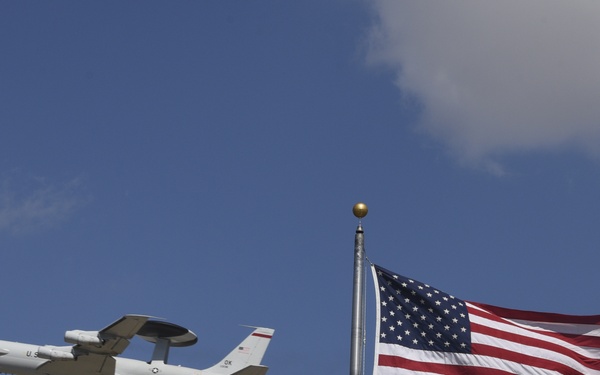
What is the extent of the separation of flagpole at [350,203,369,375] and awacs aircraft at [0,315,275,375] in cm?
4009

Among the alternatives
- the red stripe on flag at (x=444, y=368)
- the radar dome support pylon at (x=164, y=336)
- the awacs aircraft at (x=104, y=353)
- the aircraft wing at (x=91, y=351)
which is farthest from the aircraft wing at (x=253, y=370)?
the red stripe on flag at (x=444, y=368)

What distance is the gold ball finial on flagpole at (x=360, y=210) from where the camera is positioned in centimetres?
1930

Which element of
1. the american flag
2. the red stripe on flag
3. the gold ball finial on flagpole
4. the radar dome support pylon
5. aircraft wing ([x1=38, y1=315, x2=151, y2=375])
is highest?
the radar dome support pylon

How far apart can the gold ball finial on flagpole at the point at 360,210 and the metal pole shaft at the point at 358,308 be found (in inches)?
10.7

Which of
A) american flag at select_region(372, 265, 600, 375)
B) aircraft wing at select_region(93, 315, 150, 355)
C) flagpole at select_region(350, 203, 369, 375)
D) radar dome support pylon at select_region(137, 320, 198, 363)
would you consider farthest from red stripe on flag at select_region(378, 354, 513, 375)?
radar dome support pylon at select_region(137, 320, 198, 363)

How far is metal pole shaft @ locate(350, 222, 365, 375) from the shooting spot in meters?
17.6

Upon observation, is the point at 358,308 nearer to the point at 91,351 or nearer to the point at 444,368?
the point at 444,368

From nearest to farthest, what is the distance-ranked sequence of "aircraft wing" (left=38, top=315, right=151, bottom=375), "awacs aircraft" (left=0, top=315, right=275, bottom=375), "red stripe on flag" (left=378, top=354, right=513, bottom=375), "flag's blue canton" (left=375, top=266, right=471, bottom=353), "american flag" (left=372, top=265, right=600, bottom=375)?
1. "red stripe on flag" (left=378, top=354, right=513, bottom=375)
2. "american flag" (left=372, top=265, right=600, bottom=375)
3. "flag's blue canton" (left=375, top=266, right=471, bottom=353)
4. "aircraft wing" (left=38, top=315, right=151, bottom=375)
5. "awacs aircraft" (left=0, top=315, right=275, bottom=375)

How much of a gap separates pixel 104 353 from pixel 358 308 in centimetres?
4876

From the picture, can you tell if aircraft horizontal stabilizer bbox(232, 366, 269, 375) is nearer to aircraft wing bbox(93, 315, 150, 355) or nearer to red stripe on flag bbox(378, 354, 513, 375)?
aircraft wing bbox(93, 315, 150, 355)

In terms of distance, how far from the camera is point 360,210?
19328 millimetres

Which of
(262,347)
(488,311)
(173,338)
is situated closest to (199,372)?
(173,338)

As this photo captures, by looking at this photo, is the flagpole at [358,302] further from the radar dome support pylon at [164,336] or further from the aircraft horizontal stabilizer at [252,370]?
the aircraft horizontal stabilizer at [252,370]

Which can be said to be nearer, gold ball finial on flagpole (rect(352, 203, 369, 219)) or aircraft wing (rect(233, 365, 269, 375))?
gold ball finial on flagpole (rect(352, 203, 369, 219))
